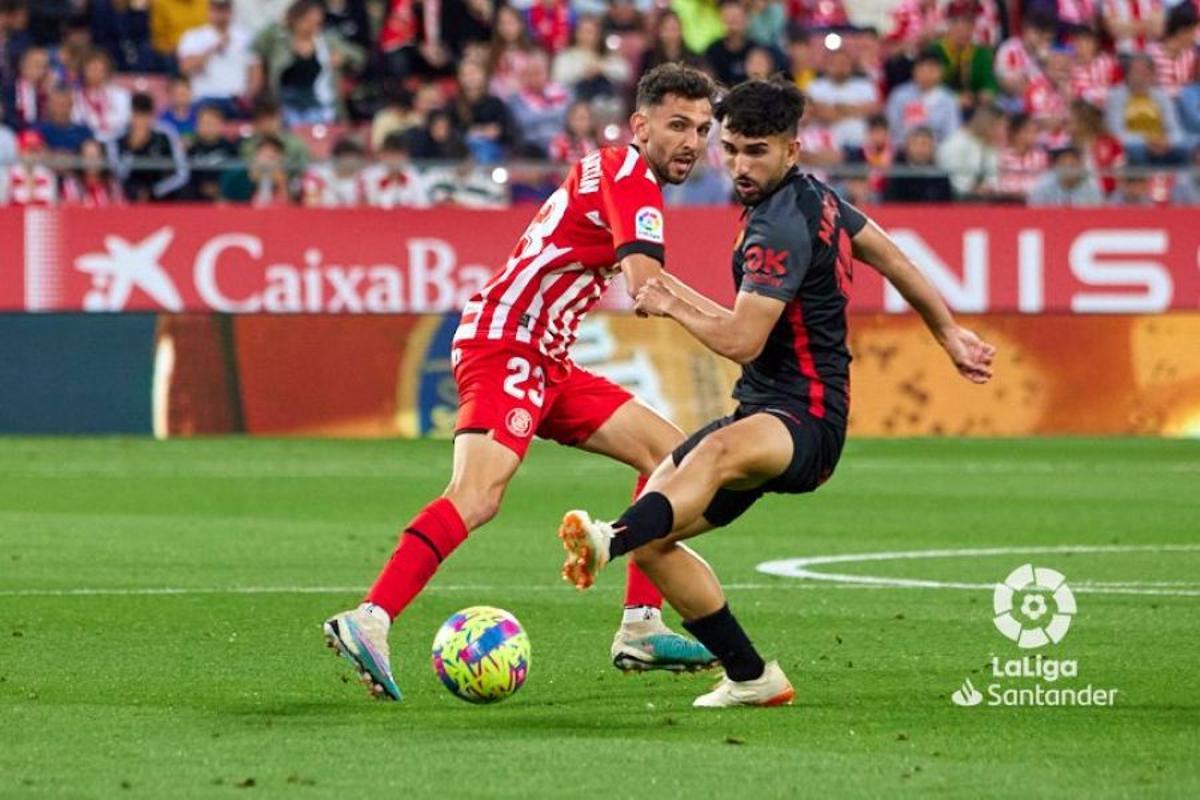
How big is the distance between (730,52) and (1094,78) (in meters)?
4.05

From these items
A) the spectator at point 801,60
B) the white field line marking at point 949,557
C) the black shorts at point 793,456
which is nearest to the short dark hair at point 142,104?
the spectator at point 801,60

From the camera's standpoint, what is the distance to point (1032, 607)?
1020cm

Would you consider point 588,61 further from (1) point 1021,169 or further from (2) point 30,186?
(2) point 30,186

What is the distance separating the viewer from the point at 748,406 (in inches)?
312

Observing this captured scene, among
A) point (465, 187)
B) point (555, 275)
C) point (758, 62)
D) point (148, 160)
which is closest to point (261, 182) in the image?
point (148, 160)

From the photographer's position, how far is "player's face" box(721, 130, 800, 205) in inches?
304

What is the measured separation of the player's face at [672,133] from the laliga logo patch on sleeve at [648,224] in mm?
279

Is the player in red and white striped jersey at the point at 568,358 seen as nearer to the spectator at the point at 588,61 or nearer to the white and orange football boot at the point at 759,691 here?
the white and orange football boot at the point at 759,691

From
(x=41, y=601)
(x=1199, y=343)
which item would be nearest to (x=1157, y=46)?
(x=1199, y=343)

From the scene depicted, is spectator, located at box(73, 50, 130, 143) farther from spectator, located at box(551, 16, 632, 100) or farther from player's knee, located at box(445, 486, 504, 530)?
player's knee, located at box(445, 486, 504, 530)

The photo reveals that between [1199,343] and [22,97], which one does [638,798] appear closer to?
[1199,343]

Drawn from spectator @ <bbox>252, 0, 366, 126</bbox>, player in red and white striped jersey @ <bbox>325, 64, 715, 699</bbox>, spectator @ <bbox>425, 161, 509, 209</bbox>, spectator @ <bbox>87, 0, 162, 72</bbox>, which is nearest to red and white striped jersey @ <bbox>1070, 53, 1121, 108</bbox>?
spectator @ <bbox>425, 161, 509, 209</bbox>

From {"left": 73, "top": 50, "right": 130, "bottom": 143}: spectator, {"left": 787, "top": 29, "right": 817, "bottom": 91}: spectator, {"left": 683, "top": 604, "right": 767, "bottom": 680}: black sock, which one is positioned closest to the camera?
{"left": 683, "top": 604, "right": 767, "bottom": 680}: black sock

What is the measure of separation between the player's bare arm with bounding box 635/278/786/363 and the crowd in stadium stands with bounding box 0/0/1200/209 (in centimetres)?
1411
